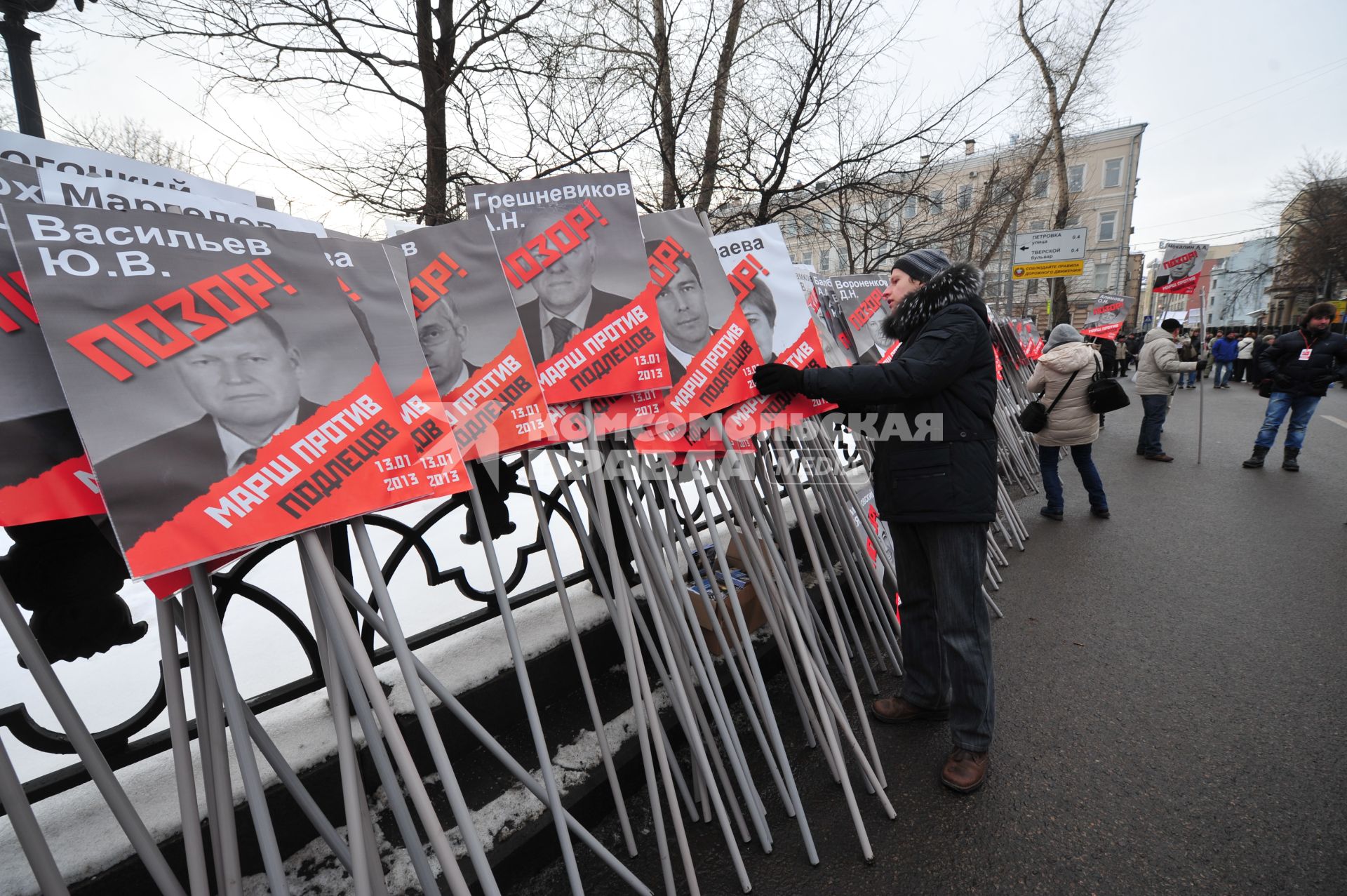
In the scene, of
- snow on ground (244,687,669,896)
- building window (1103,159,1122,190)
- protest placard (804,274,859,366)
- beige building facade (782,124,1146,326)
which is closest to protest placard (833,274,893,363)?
protest placard (804,274,859,366)

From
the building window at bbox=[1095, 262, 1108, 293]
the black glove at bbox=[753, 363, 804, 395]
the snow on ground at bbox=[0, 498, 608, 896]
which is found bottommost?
the building window at bbox=[1095, 262, 1108, 293]

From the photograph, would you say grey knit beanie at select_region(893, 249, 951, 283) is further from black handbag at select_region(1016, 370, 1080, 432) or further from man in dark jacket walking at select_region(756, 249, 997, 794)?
black handbag at select_region(1016, 370, 1080, 432)

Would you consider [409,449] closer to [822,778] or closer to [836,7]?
[822,778]

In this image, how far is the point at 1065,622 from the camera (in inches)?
143

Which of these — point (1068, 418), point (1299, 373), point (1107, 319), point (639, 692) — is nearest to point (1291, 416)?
point (1299, 373)

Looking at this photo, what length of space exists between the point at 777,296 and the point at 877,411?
2.22 ft

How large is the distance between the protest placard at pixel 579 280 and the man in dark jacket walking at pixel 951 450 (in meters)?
0.62

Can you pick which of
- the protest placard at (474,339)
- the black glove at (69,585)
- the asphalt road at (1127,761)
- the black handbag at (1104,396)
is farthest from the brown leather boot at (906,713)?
the black handbag at (1104,396)

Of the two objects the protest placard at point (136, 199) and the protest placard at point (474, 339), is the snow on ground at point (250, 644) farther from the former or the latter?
the protest placard at point (136, 199)

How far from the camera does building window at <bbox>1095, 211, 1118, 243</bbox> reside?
4084cm

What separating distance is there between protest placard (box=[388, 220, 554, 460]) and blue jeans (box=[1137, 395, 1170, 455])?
30.0 feet

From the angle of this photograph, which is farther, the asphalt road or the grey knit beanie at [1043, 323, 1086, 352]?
the grey knit beanie at [1043, 323, 1086, 352]

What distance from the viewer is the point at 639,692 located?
1.95 meters

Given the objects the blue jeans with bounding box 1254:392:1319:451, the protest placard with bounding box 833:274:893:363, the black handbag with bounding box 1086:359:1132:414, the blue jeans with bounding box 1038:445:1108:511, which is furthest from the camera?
the blue jeans with bounding box 1254:392:1319:451
